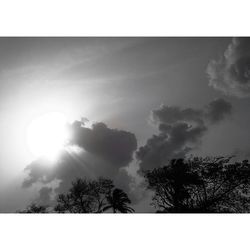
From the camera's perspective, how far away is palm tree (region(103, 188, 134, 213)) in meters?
32.5

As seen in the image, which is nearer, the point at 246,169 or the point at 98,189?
the point at 246,169

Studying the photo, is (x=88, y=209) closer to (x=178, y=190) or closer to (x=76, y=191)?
(x=76, y=191)

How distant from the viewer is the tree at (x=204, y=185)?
79.9 ft

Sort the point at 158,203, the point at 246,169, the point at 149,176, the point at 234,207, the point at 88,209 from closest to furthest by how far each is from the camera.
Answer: the point at 234,207 < the point at 246,169 < the point at 158,203 < the point at 149,176 < the point at 88,209

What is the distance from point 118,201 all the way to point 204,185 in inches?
455

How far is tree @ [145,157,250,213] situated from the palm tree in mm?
6389

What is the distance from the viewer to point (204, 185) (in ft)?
85.1

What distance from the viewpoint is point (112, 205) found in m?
32.6

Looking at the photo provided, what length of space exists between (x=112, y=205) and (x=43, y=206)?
7.95 m

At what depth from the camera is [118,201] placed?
3306cm

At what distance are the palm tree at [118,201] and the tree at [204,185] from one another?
6.39 m

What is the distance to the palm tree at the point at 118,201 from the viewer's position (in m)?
32.5

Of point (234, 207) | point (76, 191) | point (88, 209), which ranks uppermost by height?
point (76, 191)

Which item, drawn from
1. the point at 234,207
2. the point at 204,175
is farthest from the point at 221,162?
the point at 234,207
